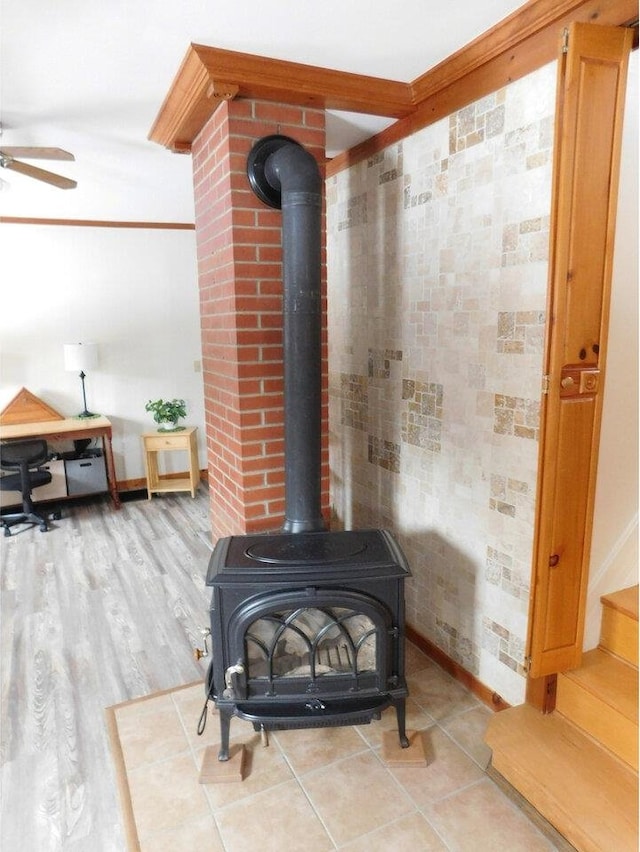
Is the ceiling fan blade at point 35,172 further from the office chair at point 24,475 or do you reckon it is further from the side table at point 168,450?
the side table at point 168,450

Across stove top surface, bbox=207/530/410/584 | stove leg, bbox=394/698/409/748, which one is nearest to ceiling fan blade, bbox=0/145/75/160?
stove top surface, bbox=207/530/410/584

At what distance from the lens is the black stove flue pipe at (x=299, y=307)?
1.86m

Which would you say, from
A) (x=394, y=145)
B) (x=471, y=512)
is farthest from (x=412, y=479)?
(x=394, y=145)

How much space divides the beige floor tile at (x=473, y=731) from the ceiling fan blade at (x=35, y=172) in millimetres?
2893

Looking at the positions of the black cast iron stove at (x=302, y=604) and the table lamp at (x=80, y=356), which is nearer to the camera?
the black cast iron stove at (x=302, y=604)

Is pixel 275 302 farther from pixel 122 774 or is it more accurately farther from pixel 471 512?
pixel 122 774

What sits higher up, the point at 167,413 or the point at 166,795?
the point at 167,413

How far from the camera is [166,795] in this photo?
1.73 m

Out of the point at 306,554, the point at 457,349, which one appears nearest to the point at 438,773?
the point at 306,554

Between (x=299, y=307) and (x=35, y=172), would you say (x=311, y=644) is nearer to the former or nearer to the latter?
(x=299, y=307)

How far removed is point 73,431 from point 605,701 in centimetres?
385

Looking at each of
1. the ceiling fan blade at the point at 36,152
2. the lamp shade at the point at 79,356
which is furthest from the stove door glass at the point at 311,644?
the lamp shade at the point at 79,356

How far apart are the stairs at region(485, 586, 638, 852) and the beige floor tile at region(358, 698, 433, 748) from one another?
305 millimetres

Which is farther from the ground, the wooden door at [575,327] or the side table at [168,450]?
the wooden door at [575,327]
